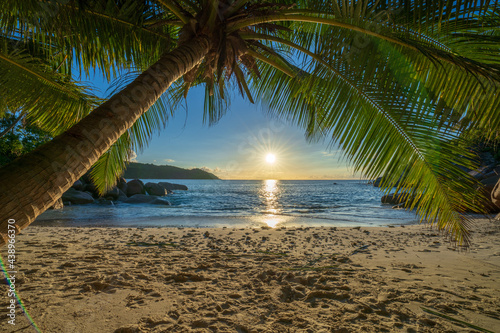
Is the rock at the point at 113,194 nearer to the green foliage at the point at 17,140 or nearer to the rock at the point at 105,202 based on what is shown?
the rock at the point at 105,202

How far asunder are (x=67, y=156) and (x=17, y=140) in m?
19.4

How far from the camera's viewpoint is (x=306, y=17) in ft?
8.99

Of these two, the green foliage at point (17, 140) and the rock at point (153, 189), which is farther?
the rock at point (153, 189)

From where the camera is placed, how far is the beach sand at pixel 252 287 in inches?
78.0

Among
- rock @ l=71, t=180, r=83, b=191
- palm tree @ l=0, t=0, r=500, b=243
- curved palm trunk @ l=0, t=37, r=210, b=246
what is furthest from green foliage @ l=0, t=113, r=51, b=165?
curved palm trunk @ l=0, t=37, r=210, b=246

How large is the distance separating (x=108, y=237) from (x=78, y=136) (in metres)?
4.86

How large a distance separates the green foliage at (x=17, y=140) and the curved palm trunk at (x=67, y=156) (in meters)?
17.6

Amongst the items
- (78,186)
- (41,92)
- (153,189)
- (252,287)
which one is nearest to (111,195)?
(78,186)

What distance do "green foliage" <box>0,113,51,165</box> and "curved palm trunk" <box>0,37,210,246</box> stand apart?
57.7 ft

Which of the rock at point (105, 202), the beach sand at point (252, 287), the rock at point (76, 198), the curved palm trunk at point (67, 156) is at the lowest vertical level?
the rock at point (105, 202)

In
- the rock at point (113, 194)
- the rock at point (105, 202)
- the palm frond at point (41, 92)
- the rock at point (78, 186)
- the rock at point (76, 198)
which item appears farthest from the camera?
the rock at point (78, 186)

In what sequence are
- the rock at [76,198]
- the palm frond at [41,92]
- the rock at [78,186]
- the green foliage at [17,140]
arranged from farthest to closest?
1. the rock at [78,186]
2. the rock at [76,198]
3. the green foliage at [17,140]
4. the palm frond at [41,92]

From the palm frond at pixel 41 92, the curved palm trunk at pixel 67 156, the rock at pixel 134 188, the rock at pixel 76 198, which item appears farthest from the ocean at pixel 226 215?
the rock at pixel 134 188

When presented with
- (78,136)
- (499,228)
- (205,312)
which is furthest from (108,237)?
(499,228)
